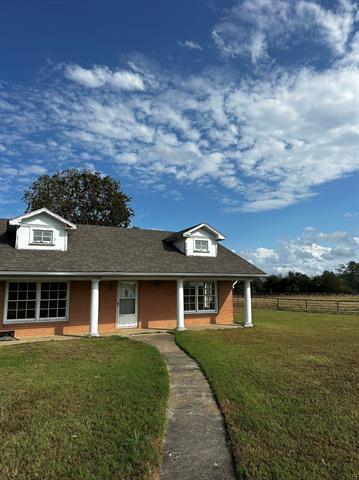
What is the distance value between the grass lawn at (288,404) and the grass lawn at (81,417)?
1164 mm

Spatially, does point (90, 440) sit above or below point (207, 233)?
below

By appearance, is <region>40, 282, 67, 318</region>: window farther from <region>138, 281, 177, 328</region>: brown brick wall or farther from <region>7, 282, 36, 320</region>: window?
<region>138, 281, 177, 328</region>: brown brick wall

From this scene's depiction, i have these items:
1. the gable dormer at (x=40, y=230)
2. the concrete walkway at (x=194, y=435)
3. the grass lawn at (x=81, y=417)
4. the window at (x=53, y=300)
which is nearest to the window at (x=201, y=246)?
the gable dormer at (x=40, y=230)

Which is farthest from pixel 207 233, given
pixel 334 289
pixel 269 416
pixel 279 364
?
pixel 334 289

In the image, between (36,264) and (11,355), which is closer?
(11,355)

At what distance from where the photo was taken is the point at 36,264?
1328cm

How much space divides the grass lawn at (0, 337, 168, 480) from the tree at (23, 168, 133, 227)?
92.6ft

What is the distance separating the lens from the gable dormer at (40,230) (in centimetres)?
1448

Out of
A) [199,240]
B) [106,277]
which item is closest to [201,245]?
[199,240]

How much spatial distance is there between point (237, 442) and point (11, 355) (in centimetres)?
782

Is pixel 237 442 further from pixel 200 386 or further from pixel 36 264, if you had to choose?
pixel 36 264

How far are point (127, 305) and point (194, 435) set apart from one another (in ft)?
38.1

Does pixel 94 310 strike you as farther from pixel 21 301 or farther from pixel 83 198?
pixel 83 198

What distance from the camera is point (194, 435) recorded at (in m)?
4.81
